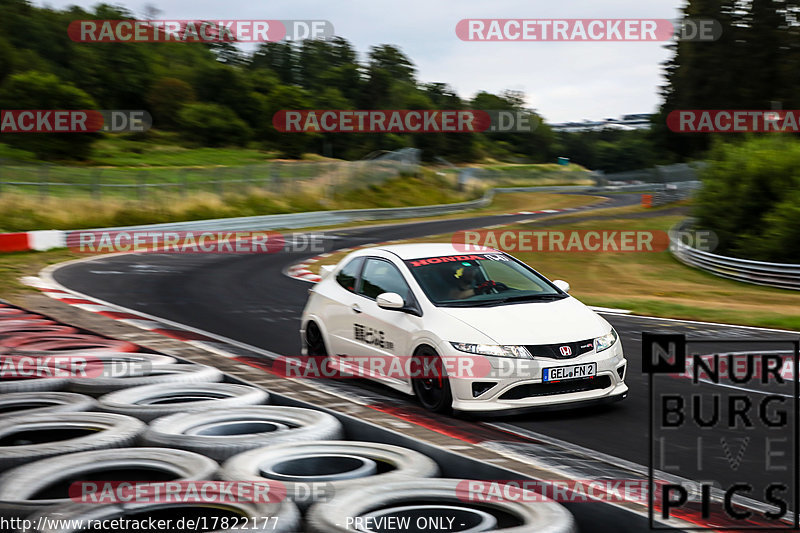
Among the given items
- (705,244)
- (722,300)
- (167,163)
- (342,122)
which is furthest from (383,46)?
(722,300)

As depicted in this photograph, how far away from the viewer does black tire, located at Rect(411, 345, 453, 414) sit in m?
7.29

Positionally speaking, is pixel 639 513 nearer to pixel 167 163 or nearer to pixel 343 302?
pixel 343 302

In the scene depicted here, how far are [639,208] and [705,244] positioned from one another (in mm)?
28218

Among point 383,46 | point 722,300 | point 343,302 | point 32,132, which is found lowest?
point 722,300

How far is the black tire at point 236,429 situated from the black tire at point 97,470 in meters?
0.27

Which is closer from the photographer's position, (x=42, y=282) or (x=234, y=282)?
(x=42, y=282)

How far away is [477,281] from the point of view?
A: 27.1 ft

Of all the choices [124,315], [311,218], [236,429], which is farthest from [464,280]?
[311,218]

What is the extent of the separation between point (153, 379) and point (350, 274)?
2468 millimetres

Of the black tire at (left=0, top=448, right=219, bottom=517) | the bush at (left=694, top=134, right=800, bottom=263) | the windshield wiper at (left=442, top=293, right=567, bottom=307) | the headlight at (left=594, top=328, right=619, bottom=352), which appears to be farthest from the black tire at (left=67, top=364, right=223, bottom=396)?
the bush at (left=694, top=134, right=800, bottom=263)

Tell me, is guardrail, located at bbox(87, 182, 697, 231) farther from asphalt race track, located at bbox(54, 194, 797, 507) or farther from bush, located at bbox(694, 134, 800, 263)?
bush, located at bbox(694, 134, 800, 263)

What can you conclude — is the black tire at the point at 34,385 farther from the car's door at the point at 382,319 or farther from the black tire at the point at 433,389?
the black tire at the point at 433,389

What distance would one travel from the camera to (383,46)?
142500 millimetres

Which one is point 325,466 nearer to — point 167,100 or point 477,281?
point 477,281
